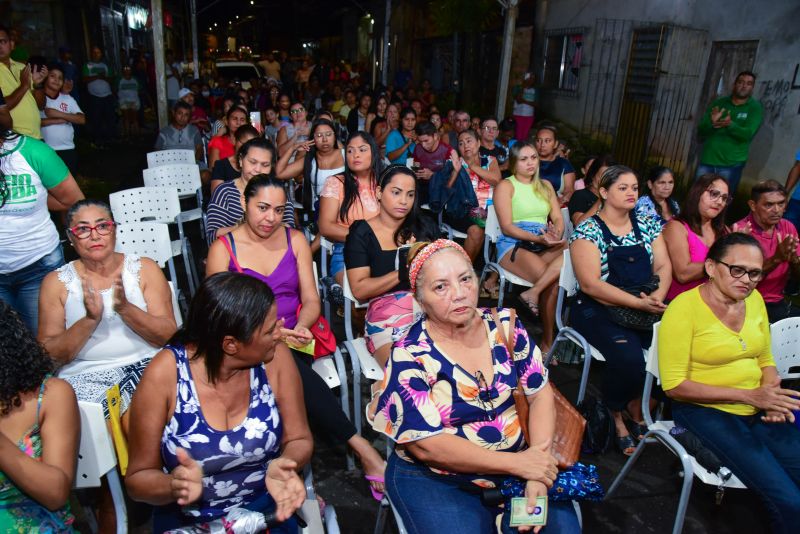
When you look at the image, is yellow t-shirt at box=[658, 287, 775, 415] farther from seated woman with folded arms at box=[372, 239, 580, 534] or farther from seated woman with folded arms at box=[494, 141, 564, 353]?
seated woman with folded arms at box=[494, 141, 564, 353]

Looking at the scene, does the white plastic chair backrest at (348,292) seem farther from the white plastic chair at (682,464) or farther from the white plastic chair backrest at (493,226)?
the white plastic chair backrest at (493,226)

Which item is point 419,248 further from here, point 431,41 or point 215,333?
point 431,41

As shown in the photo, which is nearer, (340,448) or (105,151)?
(340,448)

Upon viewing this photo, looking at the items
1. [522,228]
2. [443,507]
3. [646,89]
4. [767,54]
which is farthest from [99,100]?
[443,507]

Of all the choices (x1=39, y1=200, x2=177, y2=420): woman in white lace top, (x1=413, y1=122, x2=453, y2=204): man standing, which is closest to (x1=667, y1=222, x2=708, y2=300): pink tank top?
(x1=413, y1=122, x2=453, y2=204): man standing

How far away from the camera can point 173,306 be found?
3016 millimetres

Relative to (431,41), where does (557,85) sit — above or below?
below

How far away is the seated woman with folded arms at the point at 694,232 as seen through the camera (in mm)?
3748

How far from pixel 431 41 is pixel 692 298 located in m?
19.2

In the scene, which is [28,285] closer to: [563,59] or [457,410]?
[457,410]

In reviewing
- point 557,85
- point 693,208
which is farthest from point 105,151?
point 693,208

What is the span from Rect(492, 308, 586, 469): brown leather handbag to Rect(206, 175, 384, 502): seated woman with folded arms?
1001mm

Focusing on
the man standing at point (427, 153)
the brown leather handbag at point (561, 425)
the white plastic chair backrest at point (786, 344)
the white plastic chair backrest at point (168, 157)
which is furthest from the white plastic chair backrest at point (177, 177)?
the white plastic chair backrest at point (786, 344)

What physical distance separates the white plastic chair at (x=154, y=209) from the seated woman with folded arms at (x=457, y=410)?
3184 millimetres
